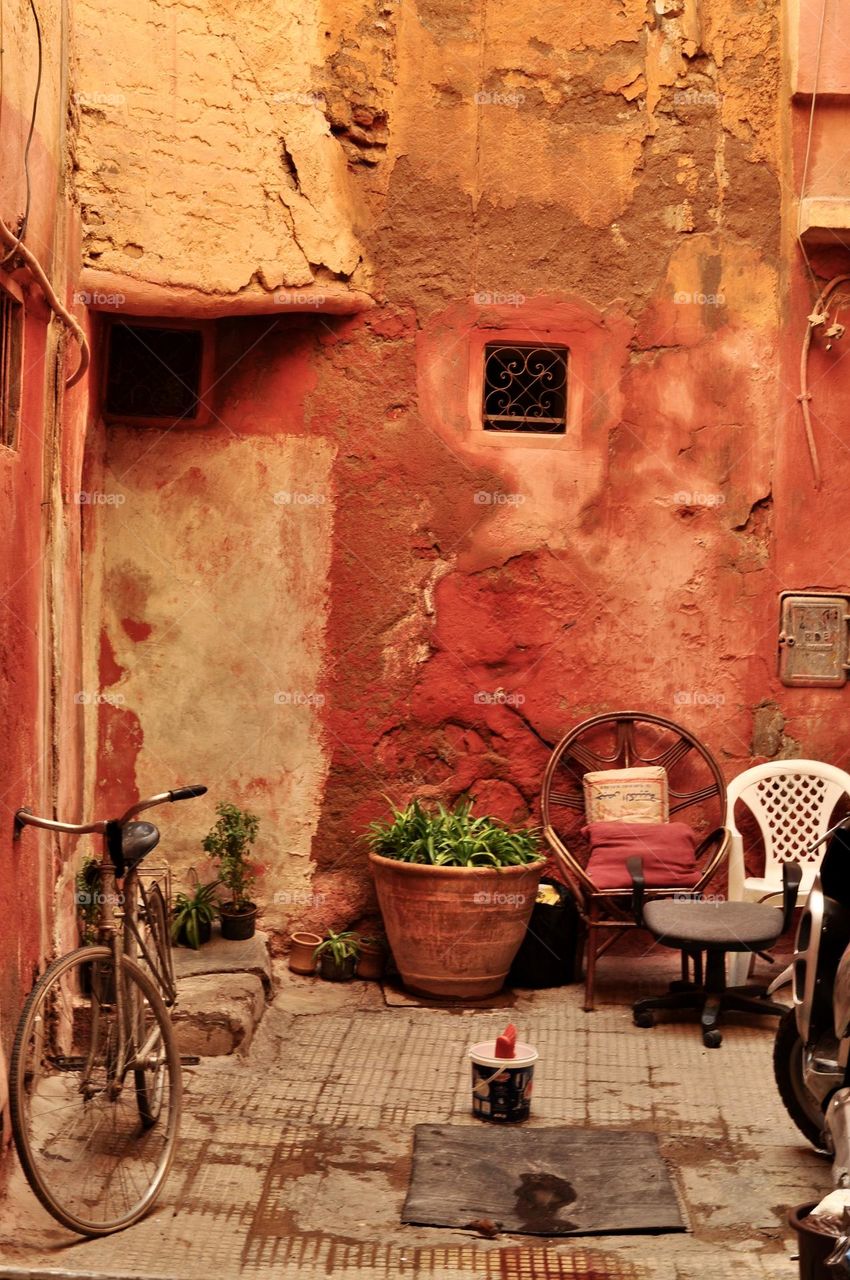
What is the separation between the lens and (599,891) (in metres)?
6.87

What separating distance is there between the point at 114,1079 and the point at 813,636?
4299mm

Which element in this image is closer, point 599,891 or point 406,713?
point 599,891

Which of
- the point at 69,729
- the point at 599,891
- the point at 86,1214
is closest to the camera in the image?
the point at 86,1214

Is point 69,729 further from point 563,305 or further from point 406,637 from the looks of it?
point 563,305

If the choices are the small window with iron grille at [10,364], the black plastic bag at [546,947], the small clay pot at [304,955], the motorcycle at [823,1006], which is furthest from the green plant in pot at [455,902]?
the small window with iron grille at [10,364]

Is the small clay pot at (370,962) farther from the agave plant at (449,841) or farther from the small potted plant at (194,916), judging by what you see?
the small potted plant at (194,916)

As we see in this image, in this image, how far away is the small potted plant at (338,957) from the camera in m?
7.23

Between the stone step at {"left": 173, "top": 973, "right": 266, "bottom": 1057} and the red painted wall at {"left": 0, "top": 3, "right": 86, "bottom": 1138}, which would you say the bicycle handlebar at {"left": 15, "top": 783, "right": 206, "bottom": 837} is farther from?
the stone step at {"left": 173, "top": 973, "right": 266, "bottom": 1057}

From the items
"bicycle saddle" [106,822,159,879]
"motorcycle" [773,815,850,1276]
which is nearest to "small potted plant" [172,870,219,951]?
"bicycle saddle" [106,822,159,879]

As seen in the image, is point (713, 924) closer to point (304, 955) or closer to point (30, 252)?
point (304, 955)

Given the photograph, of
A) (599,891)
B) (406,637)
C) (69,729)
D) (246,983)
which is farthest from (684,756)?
(69,729)

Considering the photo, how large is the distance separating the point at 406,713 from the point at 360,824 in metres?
0.60

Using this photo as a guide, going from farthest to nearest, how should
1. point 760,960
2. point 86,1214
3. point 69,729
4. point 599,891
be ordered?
1. point 760,960
2. point 599,891
3. point 69,729
4. point 86,1214

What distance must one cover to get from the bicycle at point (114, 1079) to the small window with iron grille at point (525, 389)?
10.5 feet
